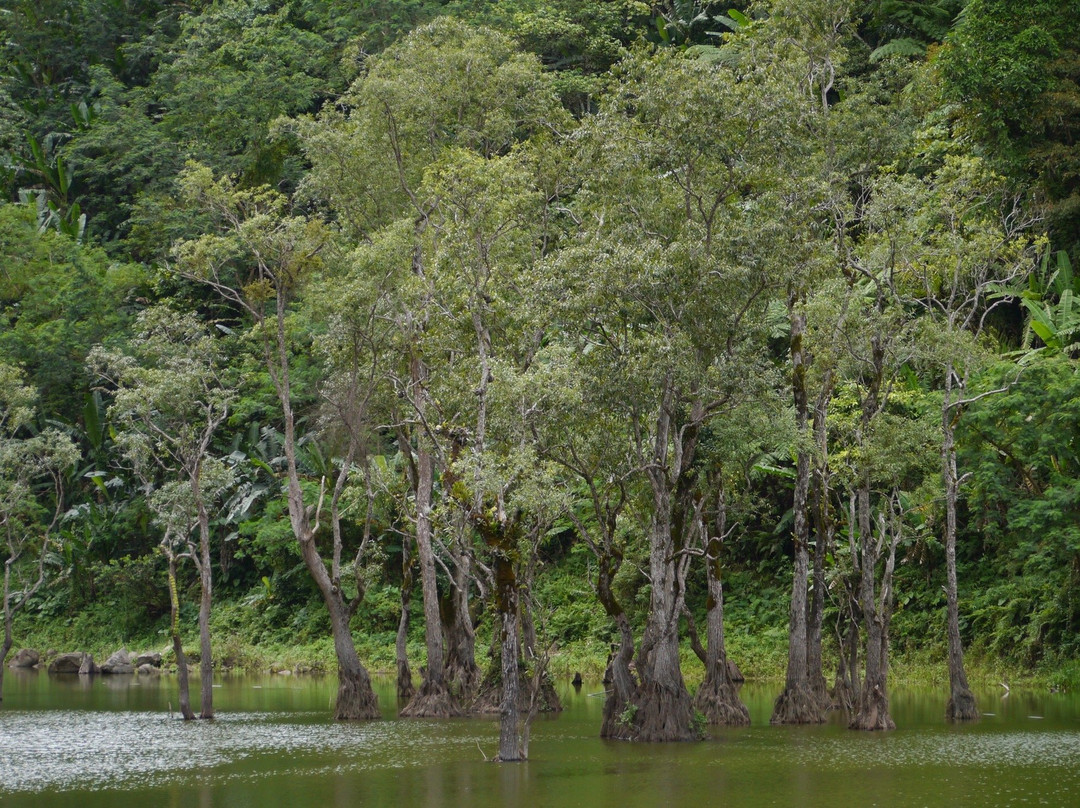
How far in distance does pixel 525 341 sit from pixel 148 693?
20.6 meters

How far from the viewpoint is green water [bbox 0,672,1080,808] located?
681 inches

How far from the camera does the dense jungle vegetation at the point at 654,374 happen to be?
973 inches

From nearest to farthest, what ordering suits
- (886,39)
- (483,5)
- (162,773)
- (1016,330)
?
(162,773), (1016,330), (886,39), (483,5)

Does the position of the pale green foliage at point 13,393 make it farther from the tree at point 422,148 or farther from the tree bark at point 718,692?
the tree bark at point 718,692

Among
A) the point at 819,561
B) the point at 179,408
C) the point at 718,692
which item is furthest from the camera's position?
the point at 179,408

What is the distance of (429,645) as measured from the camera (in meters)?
31.4

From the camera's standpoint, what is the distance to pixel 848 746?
888 inches

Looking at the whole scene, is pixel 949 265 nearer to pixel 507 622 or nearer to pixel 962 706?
pixel 962 706

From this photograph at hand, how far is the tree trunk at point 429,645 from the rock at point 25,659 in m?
28.9

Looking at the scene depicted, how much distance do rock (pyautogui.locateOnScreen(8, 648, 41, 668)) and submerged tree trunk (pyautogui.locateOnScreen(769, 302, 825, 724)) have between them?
37.3m

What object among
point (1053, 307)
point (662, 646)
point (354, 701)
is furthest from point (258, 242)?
point (1053, 307)

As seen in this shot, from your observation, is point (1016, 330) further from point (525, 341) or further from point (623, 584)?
point (525, 341)

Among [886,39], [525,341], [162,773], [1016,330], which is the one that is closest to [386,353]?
[525,341]

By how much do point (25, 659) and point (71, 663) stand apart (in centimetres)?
328
